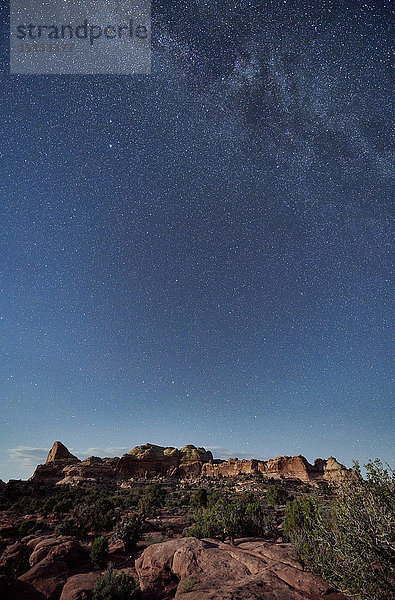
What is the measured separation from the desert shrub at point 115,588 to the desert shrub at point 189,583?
2316mm

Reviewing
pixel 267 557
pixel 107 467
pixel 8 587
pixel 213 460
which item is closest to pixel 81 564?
pixel 8 587

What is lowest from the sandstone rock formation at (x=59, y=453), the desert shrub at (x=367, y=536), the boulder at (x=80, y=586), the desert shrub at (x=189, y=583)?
the sandstone rock formation at (x=59, y=453)

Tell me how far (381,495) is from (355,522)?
0.97 metres

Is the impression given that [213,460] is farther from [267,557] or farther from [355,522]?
[355,522]

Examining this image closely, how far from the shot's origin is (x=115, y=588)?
10742mm

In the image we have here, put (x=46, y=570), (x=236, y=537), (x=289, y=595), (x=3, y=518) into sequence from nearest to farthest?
(x=289, y=595)
(x=46, y=570)
(x=236, y=537)
(x=3, y=518)

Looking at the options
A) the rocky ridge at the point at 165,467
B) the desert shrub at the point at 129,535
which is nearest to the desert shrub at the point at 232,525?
the desert shrub at the point at 129,535

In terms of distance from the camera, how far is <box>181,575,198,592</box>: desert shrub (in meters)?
9.88

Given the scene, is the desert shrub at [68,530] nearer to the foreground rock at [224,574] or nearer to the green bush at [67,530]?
the green bush at [67,530]

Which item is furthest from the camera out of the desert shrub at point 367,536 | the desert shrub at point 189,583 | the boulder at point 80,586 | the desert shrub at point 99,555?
the desert shrub at point 99,555

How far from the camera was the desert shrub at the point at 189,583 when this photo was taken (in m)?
9.88

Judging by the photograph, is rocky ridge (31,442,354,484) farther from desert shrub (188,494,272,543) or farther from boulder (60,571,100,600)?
boulder (60,571,100,600)

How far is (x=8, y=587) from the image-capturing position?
11906 mm

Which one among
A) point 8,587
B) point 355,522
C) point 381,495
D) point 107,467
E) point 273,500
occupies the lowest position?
point 107,467
